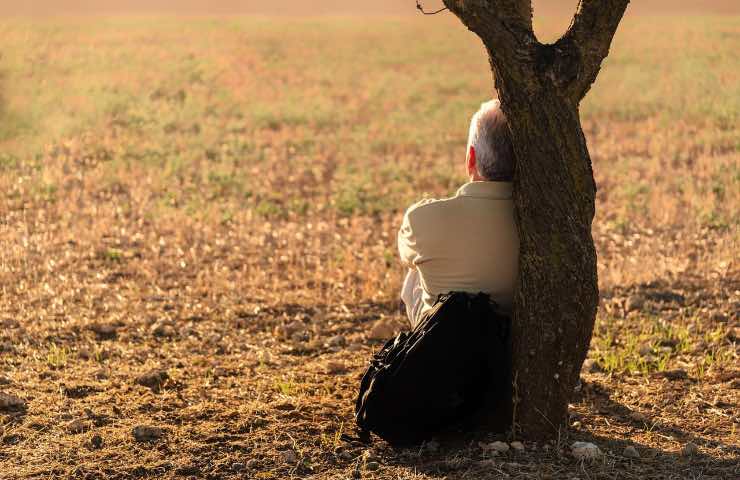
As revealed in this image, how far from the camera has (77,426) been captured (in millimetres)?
5301

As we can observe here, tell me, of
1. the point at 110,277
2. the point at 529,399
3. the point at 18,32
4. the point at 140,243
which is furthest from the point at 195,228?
the point at 18,32

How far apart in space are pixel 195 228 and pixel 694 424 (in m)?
6.25

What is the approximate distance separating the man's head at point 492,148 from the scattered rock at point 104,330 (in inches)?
132

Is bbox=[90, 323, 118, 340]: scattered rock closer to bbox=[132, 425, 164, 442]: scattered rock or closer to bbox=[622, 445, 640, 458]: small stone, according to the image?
bbox=[132, 425, 164, 442]: scattered rock

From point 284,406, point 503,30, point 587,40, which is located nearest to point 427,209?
point 503,30

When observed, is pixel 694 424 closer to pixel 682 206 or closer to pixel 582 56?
pixel 582 56

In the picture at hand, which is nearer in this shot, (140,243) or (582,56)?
(582,56)

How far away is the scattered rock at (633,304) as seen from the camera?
7.52 m

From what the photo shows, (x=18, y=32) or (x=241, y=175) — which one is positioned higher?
(x=18, y=32)

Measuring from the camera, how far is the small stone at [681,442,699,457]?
15.9 ft

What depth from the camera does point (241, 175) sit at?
1326cm

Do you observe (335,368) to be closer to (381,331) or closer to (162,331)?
(381,331)

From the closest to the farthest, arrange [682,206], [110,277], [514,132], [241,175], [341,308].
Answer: [514,132], [341,308], [110,277], [682,206], [241,175]

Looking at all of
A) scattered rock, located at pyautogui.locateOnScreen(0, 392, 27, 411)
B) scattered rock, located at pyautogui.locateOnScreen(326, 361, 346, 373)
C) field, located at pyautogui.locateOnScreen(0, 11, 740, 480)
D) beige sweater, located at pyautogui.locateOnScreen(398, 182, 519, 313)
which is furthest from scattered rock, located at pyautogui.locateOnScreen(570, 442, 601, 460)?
scattered rock, located at pyautogui.locateOnScreen(0, 392, 27, 411)
